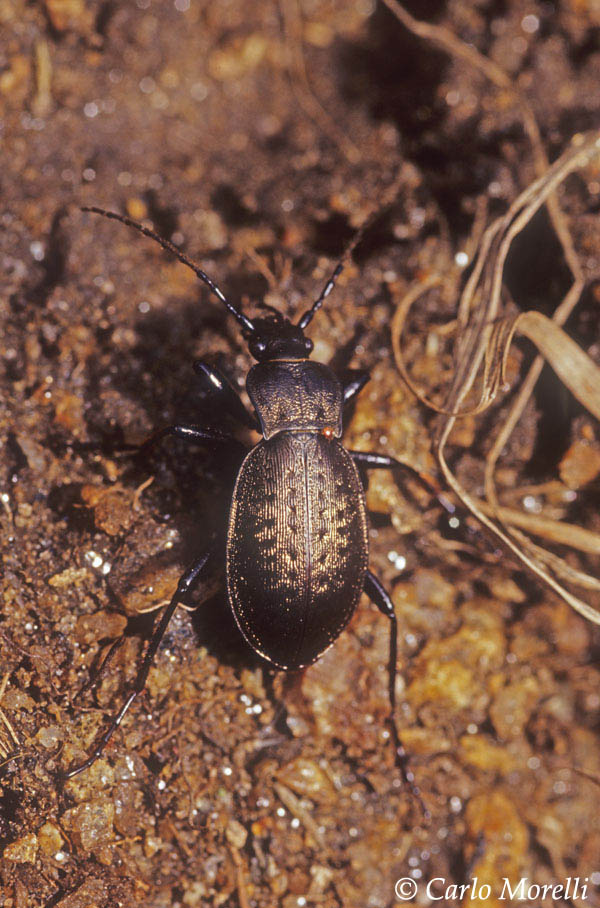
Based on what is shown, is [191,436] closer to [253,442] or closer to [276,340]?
[253,442]

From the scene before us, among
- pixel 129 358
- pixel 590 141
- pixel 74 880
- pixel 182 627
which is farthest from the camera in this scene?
pixel 590 141

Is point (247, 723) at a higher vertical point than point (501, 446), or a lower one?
lower

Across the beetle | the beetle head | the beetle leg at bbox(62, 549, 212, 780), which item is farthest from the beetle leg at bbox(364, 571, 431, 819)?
the beetle head

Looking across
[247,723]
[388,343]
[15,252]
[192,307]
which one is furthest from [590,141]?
[247,723]

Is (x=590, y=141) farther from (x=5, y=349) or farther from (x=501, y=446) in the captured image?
(x=5, y=349)

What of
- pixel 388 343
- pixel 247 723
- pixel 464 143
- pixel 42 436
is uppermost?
pixel 464 143

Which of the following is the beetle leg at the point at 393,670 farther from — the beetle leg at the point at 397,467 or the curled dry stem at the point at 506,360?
the curled dry stem at the point at 506,360

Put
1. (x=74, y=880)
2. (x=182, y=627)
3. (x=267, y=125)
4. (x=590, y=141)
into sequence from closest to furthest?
(x=74, y=880), (x=182, y=627), (x=590, y=141), (x=267, y=125)

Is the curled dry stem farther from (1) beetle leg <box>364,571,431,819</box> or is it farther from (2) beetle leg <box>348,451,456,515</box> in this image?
(1) beetle leg <box>364,571,431,819</box>
